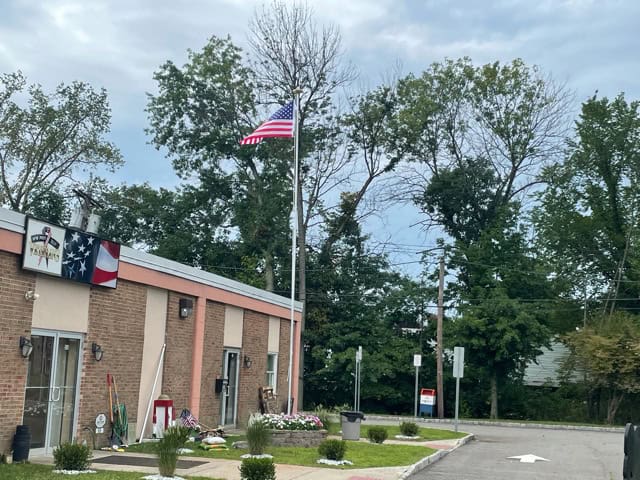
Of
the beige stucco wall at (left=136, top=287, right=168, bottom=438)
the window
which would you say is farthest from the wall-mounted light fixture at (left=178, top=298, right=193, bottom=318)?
the window

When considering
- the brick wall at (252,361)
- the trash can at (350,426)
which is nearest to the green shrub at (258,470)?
the trash can at (350,426)

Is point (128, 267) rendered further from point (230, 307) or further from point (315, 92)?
point (315, 92)

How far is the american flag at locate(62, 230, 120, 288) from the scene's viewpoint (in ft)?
50.3

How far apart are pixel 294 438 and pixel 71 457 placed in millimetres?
6805

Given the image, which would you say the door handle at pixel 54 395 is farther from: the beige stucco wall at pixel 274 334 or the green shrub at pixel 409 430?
the beige stucco wall at pixel 274 334

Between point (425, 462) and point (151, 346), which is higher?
point (151, 346)

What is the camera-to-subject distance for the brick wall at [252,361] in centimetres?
2427

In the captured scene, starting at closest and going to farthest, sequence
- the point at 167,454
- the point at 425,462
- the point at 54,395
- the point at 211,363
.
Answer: the point at 167,454 < the point at 54,395 < the point at 425,462 < the point at 211,363

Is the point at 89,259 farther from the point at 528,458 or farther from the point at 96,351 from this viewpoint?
the point at 528,458

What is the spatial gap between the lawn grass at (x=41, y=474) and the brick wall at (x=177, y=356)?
656 centimetres

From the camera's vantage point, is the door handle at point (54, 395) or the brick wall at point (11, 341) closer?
the brick wall at point (11, 341)

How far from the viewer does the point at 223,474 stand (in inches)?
525

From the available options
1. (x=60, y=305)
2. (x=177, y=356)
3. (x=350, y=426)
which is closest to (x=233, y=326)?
(x=177, y=356)

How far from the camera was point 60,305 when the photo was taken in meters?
15.3
